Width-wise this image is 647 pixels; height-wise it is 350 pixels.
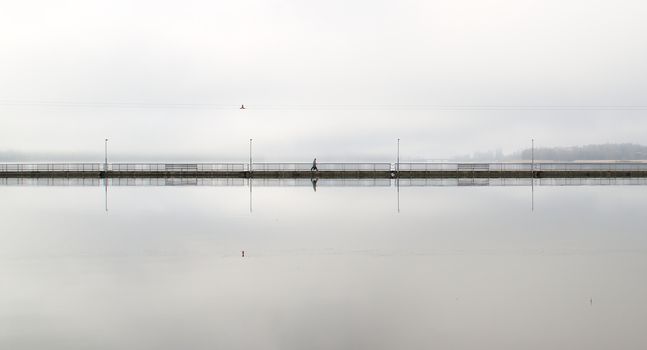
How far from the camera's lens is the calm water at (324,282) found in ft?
32.0

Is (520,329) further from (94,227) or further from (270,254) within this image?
(94,227)

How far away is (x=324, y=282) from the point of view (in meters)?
13.1

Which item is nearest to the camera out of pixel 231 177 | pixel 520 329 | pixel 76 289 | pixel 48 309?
pixel 520 329

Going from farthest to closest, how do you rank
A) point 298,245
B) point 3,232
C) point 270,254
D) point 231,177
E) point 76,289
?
1. point 231,177
2. point 3,232
3. point 298,245
4. point 270,254
5. point 76,289

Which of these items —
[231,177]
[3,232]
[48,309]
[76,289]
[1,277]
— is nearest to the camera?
[48,309]

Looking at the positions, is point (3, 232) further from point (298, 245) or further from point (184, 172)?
point (184, 172)

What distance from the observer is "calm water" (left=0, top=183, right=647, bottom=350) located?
384 inches

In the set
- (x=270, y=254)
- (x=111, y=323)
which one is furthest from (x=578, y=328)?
(x=270, y=254)

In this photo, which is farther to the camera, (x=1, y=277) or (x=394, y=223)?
(x=394, y=223)

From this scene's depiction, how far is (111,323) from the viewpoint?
10.3m

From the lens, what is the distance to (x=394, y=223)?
2392 cm

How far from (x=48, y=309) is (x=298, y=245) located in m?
8.50

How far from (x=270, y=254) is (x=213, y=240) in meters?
3.35

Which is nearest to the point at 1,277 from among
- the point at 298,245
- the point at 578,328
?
the point at 298,245
